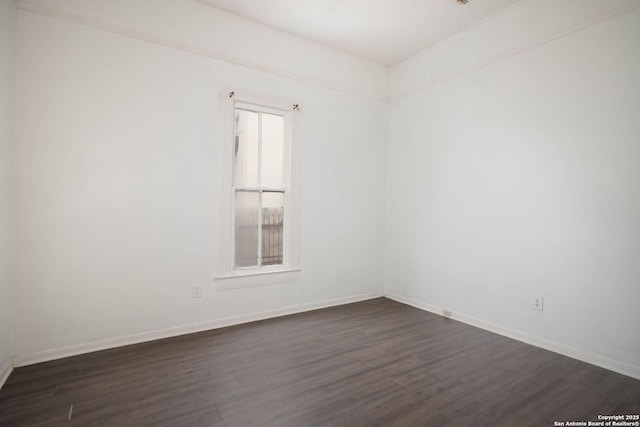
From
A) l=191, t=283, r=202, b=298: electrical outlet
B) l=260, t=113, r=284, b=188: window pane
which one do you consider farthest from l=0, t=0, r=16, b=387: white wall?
l=260, t=113, r=284, b=188: window pane

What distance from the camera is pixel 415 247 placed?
4195 millimetres

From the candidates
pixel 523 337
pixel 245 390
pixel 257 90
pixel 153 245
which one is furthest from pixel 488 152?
pixel 153 245

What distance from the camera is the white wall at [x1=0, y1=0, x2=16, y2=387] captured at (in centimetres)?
224

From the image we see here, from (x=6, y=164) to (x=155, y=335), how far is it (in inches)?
68.4

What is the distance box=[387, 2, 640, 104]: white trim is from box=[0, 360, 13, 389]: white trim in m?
4.64

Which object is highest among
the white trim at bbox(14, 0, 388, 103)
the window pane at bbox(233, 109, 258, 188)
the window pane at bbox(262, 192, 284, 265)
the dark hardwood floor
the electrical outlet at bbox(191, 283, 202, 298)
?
the white trim at bbox(14, 0, 388, 103)

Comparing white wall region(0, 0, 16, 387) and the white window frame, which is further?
the white window frame

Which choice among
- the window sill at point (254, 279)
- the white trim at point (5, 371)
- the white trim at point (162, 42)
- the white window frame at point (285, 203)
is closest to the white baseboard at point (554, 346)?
the window sill at point (254, 279)

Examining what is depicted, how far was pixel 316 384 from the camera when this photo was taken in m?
2.28

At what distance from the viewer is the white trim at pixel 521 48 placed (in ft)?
8.42

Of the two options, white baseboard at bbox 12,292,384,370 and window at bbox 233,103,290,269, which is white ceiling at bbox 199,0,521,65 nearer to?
window at bbox 233,103,290,269

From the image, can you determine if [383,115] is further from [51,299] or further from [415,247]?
[51,299]

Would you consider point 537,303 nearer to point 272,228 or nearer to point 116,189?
point 272,228

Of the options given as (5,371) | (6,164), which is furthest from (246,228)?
(5,371)
